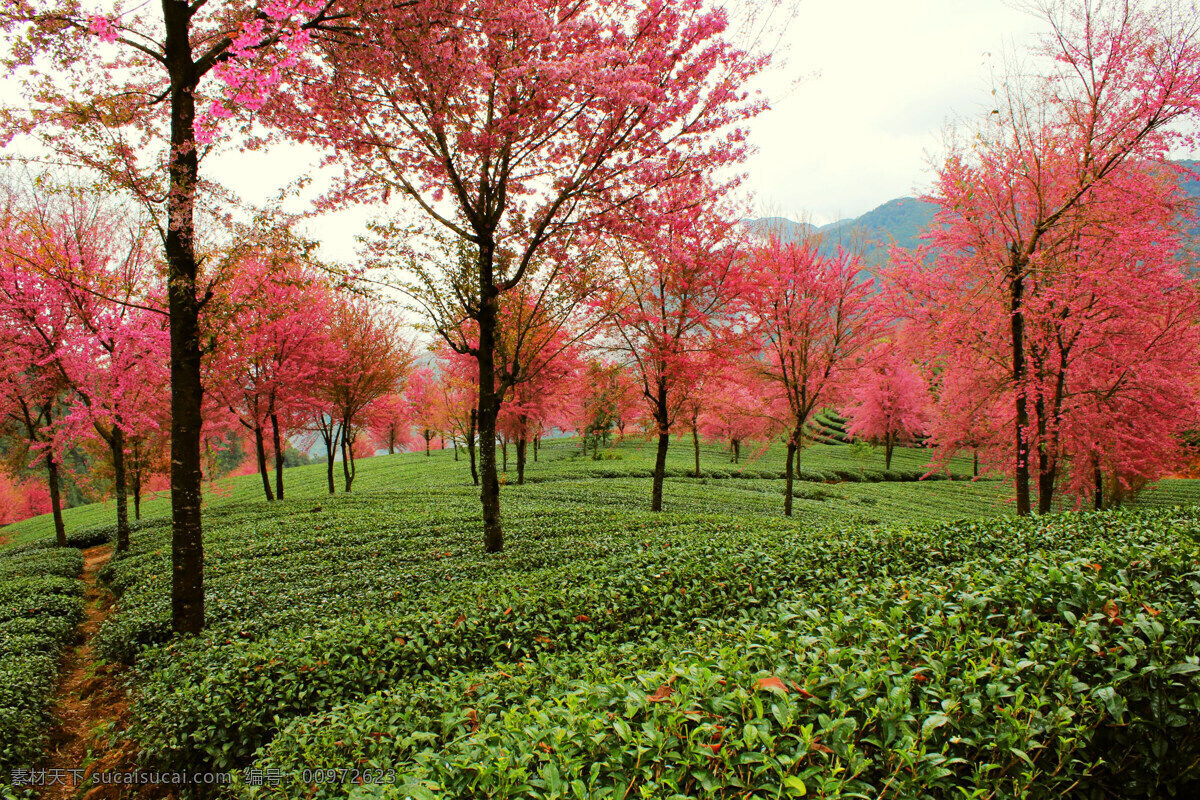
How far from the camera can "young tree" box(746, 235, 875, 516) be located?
14.5 m

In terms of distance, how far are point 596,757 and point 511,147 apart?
8.36 m

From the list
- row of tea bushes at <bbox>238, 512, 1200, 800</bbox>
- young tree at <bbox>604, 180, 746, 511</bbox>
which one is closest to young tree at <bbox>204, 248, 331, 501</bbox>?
young tree at <bbox>604, 180, 746, 511</bbox>

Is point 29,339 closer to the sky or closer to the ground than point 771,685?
closer to the sky

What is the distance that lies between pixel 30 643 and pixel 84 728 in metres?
2.51

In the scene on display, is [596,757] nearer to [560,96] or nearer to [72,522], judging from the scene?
[560,96]

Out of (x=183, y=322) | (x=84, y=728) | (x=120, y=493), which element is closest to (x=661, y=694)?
(x=183, y=322)

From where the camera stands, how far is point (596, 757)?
236 cm

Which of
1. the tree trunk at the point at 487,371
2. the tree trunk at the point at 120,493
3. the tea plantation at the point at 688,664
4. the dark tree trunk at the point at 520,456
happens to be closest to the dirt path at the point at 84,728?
the tea plantation at the point at 688,664

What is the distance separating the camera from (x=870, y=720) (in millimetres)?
2289

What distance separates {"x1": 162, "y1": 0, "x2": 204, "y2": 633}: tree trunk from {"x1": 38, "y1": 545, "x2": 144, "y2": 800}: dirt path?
1.12 metres

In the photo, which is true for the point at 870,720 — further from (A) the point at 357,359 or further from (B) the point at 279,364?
(A) the point at 357,359

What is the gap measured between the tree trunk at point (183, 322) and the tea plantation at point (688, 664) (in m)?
0.89

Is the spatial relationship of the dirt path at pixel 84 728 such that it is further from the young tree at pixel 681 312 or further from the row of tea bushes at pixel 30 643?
the young tree at pixel 681 312

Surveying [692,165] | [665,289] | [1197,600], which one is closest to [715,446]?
[665,289]
